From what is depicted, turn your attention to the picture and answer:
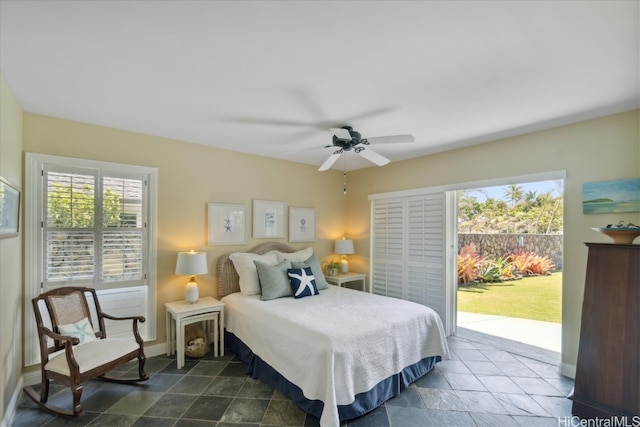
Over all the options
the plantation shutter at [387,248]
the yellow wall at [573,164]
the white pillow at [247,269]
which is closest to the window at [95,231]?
the white pillow at [247,269]

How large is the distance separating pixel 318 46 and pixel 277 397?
2.82 meters

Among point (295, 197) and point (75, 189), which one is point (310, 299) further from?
point (75, 189)

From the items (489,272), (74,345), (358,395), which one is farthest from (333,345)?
(489,272)

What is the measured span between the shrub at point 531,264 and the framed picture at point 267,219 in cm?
490

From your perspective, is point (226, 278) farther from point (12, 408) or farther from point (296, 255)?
point (12, 408)

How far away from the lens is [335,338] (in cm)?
236

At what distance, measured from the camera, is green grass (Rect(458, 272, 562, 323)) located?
208 inches

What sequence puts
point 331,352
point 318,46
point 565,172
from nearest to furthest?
1. point 318,46
2. point 331,352
3. point 565,172

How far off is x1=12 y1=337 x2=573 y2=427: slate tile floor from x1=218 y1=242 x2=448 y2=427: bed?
0.13 metres

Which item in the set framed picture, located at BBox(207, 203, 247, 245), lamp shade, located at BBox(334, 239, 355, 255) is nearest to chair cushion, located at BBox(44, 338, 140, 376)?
framed picture, located at BBox(207, 203, 247, 245)

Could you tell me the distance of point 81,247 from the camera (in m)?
3.08

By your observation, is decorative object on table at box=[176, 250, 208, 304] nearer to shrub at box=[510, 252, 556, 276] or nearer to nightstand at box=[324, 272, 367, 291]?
nightstand at box=[324, 272, 367, 291]

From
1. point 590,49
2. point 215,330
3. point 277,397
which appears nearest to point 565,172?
point 590,49

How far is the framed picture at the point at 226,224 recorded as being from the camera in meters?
3.98
